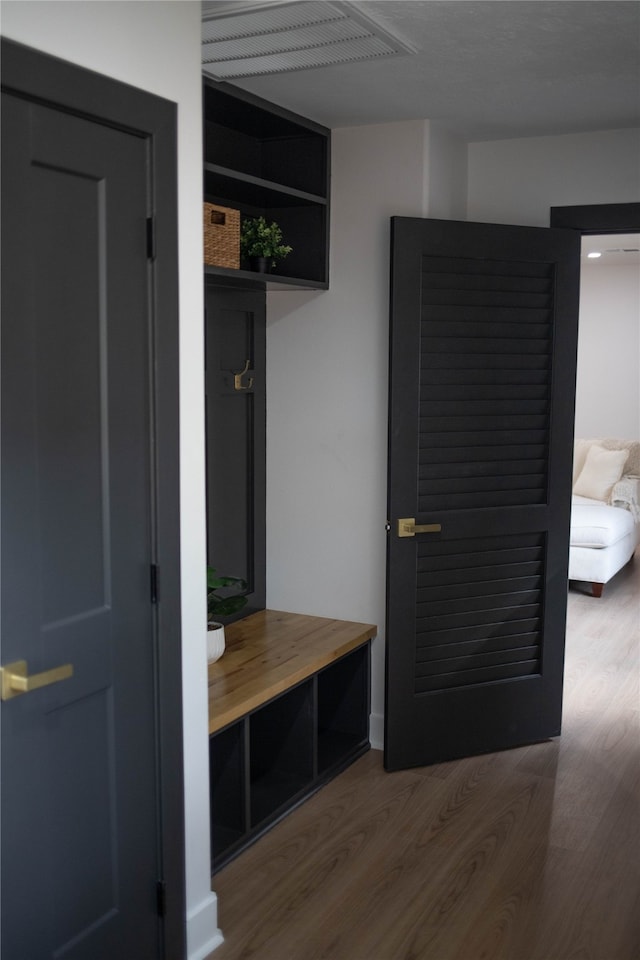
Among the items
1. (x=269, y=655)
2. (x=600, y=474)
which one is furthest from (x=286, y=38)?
(x=600, y=474)

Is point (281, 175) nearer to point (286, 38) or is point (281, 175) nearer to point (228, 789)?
point (286, 38)

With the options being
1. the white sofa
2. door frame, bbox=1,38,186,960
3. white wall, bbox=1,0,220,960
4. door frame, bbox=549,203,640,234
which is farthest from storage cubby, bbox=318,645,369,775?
the white sofa

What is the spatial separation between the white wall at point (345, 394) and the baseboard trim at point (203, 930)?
1.41 meters

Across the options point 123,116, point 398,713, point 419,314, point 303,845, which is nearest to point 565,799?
point 398,713

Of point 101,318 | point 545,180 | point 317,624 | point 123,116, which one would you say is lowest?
point 317,624

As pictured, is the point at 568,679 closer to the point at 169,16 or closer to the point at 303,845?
the point at 303,845

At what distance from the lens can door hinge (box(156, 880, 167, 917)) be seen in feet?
7.84

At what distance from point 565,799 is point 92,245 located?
254cm

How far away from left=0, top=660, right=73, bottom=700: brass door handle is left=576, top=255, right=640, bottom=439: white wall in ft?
24.4

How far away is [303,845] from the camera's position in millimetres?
3094

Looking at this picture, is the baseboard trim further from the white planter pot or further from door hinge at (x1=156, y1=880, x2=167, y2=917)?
the white planter pot

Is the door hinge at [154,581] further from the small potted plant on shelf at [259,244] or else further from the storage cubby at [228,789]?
the small potted plant on shelf at [259,244]

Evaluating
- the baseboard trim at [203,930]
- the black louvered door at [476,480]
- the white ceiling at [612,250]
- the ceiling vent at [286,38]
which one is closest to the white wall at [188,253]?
the baseboard trim at [203,930]

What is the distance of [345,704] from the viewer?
391 centimetres
